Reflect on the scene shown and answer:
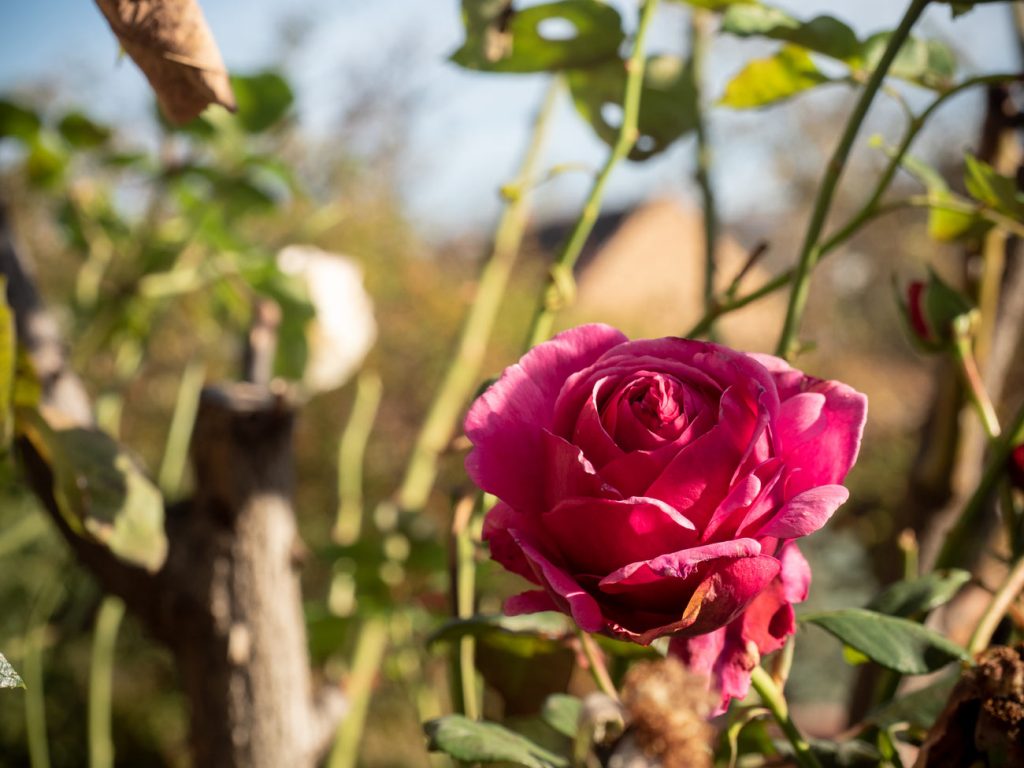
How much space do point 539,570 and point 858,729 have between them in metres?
0.15

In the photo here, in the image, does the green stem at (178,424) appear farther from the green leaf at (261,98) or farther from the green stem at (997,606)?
the green stem at (997,606)

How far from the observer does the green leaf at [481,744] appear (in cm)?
21

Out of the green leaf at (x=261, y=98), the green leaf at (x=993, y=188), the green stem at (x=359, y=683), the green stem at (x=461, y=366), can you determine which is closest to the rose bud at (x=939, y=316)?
the green leaf at (x=993, y=188)

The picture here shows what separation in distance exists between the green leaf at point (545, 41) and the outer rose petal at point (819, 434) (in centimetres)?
17

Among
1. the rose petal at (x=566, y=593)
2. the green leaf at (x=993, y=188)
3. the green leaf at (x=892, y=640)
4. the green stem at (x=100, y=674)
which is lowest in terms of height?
the green stem at (x=100, y=674)

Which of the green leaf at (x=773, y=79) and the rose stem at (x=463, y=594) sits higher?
the green leaf at (x=773, y=79)

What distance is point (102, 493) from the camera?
33 centimetres

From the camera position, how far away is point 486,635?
291 mm

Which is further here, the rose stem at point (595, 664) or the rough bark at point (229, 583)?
the rough bark at point (229, 583)

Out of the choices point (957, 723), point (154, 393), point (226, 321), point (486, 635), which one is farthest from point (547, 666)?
point (154, 393)

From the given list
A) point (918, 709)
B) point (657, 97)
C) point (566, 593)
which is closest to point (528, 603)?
point (566, 593)

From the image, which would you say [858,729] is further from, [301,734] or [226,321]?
[226,321]

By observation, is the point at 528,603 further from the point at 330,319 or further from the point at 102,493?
the point at 330,319

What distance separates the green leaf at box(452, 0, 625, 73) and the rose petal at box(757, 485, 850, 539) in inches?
7.5
